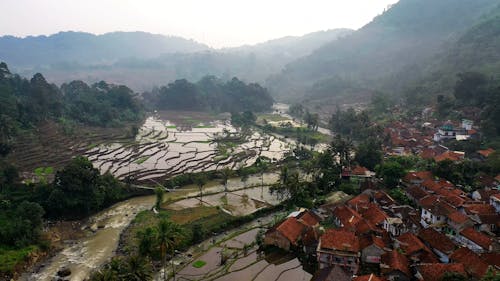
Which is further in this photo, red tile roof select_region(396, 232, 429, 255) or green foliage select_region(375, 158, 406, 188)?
green foliage select_region(375, 158, 406, 188)

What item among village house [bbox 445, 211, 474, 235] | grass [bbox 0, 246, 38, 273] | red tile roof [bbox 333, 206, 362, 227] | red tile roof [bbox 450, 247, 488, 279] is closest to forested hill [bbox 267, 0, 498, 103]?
village house [bbox 445, 211, 474, 235]

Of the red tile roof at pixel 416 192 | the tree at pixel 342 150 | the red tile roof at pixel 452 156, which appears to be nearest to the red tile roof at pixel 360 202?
the red tile roof at pixel 416 192

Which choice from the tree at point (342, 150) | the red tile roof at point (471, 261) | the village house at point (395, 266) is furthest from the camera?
the tree at point (342, 150)

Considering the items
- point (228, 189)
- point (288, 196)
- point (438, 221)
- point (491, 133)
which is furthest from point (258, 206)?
point (491, 133)

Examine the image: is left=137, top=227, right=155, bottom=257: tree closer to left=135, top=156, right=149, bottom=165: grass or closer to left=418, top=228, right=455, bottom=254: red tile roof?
left=418, top=228, right=455, bottom=254: red tile roof

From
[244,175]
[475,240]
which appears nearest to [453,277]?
[475,240]

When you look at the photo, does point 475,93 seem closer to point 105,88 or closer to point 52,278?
point 52,278

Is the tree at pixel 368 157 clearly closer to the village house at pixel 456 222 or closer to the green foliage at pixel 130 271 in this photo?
the village house at pixel 456 222
